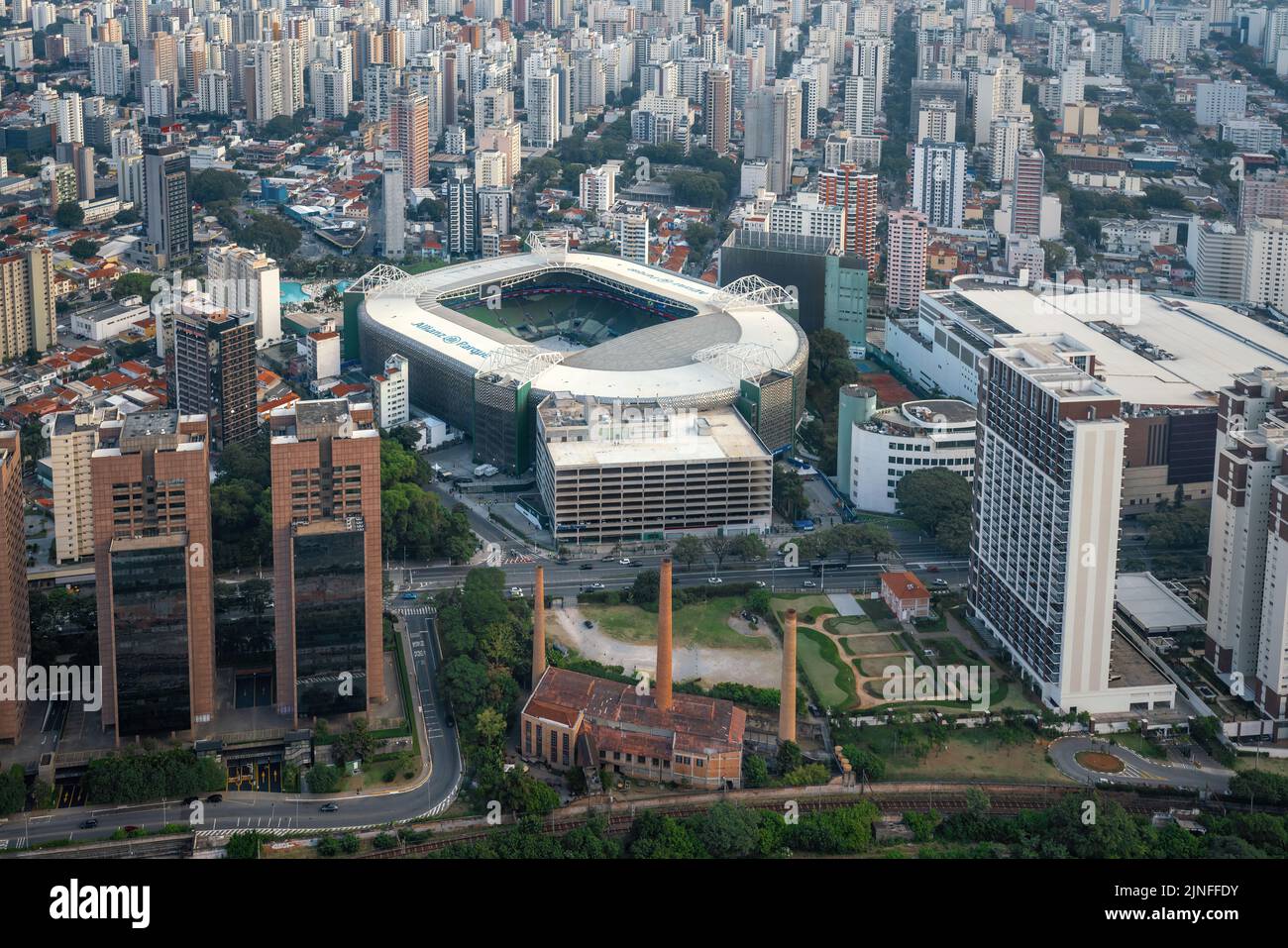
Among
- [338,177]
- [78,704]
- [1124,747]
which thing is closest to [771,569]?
[1124,747]

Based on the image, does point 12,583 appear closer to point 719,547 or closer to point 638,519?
point 638,519

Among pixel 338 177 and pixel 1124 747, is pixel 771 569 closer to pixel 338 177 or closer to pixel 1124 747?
pixel 1124 747

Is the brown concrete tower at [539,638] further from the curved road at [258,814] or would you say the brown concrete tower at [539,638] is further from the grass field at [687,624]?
the curved road at [258,814]

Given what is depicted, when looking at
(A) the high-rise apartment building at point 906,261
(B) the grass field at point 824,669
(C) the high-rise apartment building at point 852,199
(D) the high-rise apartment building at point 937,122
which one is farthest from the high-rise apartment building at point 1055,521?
(D) the high-rise apartment building at point 937,122

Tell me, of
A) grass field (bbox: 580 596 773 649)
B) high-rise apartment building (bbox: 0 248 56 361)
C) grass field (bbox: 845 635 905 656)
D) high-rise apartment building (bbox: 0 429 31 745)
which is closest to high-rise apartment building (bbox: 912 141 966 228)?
high-rise apartment building (bbox: 0 248 56 361)

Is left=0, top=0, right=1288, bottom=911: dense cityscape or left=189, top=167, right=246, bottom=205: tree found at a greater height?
left=189, top=167, right=246, bottom=205: tree

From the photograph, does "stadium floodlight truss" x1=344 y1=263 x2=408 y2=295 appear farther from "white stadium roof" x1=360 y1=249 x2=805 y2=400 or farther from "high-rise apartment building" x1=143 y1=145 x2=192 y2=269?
"high-rise apartment building" x1=143 y1=145 x2=192 y2=269

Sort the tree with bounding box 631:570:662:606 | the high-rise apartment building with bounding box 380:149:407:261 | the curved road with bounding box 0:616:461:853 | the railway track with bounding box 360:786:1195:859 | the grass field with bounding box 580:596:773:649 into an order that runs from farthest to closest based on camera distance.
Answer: the high-rise apartment building with bounding box 380:149:407:261 < the tree with bounding box 631:570:662:606 < the grass field with bounding box 580:596:773:649 < the railway track with bounding box 360:786:1195:859 < the curved road with bounding box 0:616:461:853
